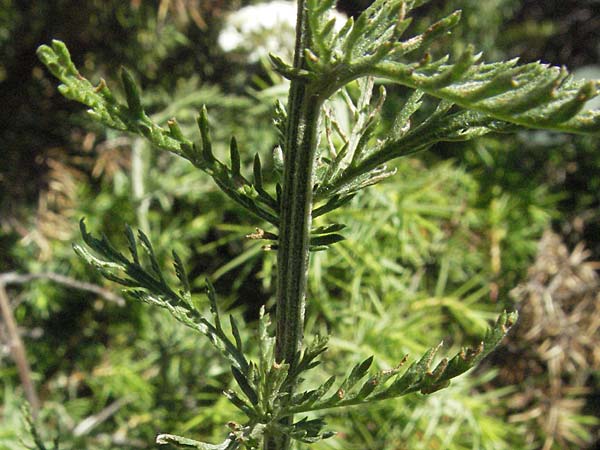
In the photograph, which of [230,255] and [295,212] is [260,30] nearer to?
[230,255]

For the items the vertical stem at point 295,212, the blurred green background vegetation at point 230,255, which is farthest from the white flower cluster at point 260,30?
the vertical stem at point 295,212

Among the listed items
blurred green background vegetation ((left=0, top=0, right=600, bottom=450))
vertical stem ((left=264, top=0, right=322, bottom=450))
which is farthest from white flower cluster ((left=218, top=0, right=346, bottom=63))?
vertical stem ((left=264, top=0, right=322, bottom=450))

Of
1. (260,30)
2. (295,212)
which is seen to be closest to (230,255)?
(260,30)

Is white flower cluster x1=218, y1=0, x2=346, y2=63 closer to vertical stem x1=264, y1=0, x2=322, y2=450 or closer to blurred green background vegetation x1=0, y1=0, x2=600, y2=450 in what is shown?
blurred green background vegetation x1=0, y1=0, x2=600, y2=450

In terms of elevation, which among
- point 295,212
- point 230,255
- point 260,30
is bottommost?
point 295,212

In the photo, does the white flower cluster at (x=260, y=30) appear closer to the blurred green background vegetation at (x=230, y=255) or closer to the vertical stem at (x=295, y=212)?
the blurred green background vegetation at (x=230, y=255)
